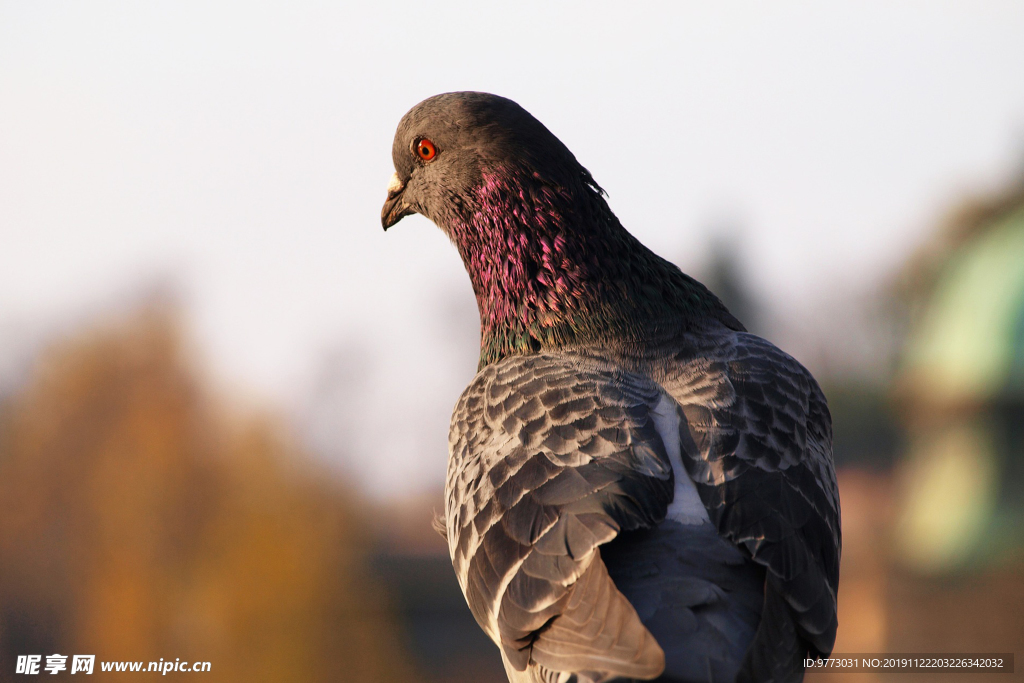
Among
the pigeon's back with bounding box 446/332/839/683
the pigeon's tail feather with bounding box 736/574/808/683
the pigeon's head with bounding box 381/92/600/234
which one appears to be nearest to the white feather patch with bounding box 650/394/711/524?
the pigeon's back with bounding box 446/332/839/683

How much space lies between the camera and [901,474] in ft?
161

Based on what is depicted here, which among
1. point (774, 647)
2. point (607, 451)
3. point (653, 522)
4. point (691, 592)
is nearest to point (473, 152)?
point (607, 451)

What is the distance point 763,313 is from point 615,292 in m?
48.7

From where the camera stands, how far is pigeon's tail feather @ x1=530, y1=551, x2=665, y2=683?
283 centimetres

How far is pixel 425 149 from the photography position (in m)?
5.18

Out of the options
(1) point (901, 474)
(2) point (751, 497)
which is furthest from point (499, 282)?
(1) point (901, 474)

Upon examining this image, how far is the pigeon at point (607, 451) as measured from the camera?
3.13 m

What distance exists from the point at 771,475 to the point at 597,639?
104cm

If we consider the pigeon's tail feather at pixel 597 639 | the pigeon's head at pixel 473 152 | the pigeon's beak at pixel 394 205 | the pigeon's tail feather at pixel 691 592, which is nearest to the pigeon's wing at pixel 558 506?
the pigeon's tail feather at pixel 597 639

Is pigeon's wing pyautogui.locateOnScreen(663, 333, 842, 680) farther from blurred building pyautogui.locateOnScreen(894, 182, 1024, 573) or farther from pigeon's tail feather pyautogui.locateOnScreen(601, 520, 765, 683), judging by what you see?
blurred building pyautogui.locateOnScreen(894, 182, 1024, 573)

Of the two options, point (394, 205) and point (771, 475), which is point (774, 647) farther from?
point (394, 205)

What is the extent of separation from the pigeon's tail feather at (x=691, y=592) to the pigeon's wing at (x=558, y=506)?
14cm

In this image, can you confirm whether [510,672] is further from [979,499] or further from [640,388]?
[979,499]

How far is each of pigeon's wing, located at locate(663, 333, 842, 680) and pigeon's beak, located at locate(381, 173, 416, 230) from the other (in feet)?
7.45
